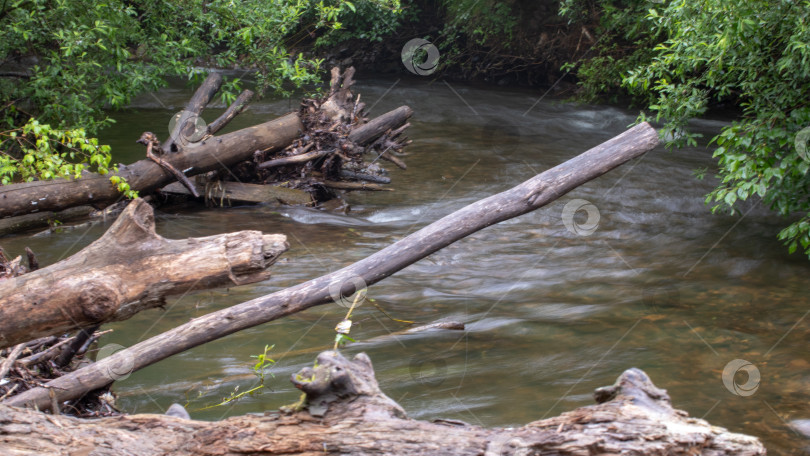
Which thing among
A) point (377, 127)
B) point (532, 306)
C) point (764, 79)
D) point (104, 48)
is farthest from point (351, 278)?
point (377, 127)

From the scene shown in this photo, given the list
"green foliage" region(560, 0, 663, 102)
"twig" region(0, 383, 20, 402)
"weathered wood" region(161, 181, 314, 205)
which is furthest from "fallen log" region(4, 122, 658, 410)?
"green foliage" region(560, 0, 663, 102)

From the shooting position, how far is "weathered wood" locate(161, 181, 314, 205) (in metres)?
8.71

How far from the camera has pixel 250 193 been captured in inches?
346

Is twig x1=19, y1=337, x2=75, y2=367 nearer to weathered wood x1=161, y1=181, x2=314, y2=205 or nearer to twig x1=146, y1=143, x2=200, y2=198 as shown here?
twig x1=146, y1=143, x2=200, y2=198

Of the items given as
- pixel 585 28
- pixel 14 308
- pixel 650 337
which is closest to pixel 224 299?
pixel 14 308

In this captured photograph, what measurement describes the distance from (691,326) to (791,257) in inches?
95.8

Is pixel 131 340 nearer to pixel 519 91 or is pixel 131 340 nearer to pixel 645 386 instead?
pixel 645 386

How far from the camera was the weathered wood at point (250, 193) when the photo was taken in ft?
28.6

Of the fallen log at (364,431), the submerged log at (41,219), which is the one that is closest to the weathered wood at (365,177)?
the submerged log at (41,219)

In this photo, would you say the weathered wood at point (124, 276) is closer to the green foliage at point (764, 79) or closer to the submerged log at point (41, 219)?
the green foliage at point (764, 79)

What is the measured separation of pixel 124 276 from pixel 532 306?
3852mm

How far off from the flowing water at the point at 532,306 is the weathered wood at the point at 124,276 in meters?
1.06

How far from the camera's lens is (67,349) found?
3.75m

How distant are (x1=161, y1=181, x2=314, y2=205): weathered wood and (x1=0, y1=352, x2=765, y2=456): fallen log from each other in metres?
6.29
